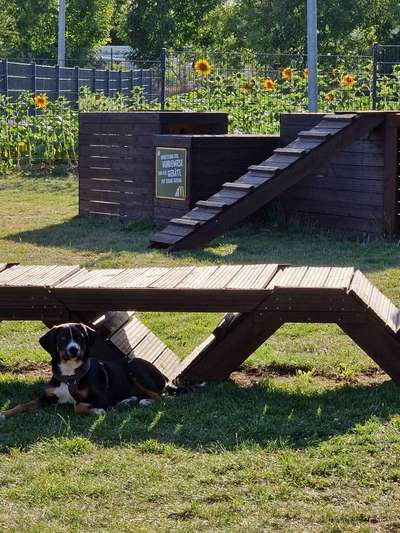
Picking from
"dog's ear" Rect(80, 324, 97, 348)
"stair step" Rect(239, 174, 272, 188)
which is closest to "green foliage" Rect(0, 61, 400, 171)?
"stair step" Rect(239, 174, 272, 188)

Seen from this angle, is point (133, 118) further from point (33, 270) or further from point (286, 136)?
point (33, 270)

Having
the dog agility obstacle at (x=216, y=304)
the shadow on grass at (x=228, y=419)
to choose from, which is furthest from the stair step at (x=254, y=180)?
the shadow on grass at (x=228, y=419)

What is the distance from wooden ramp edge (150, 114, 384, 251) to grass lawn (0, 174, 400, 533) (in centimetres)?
310

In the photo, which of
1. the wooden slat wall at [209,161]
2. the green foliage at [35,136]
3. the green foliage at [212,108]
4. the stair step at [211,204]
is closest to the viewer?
the stair step at [211,204]

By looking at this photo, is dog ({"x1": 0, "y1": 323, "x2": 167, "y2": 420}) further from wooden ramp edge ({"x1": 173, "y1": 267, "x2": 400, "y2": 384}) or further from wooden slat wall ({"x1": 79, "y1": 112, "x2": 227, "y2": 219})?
wooden slat wall ({"x1": 79, "y1": 112, "x2": 227, "y2": 219})

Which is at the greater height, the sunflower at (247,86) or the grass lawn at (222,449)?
the sunflower at (247,86)

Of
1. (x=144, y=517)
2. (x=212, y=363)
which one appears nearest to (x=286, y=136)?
(x=212, y=363)

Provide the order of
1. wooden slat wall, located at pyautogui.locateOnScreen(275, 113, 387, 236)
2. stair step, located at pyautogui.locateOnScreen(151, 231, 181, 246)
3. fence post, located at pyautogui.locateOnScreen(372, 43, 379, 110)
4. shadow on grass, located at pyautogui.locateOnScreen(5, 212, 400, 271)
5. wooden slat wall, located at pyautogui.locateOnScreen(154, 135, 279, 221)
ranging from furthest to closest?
fence post, located at pyautogui.locateOnScreen(372, 43, 379, 110), wooden slat wall, located at pyautogui.locateOnScreen(154, 135, 279, 221), wooden slat wall, located at pyautogui.locateOnScreen(275, 113, 387, 236), stair step, located at pyautogui.locateOnScreen(151, 231, 181, 246), shadow on grass, located at pyautogui.locateOnScreen(5, 212, 400, 271)

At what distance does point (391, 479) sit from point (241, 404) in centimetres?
137

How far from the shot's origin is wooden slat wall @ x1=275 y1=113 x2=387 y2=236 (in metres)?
12.1

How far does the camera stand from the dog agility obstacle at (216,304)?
6.23 m

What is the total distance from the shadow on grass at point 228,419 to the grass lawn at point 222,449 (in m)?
0.01

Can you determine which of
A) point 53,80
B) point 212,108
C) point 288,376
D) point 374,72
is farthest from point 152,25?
point 288,376

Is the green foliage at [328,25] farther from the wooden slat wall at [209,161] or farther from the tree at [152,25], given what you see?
the wooden slat wall at [209,161]
